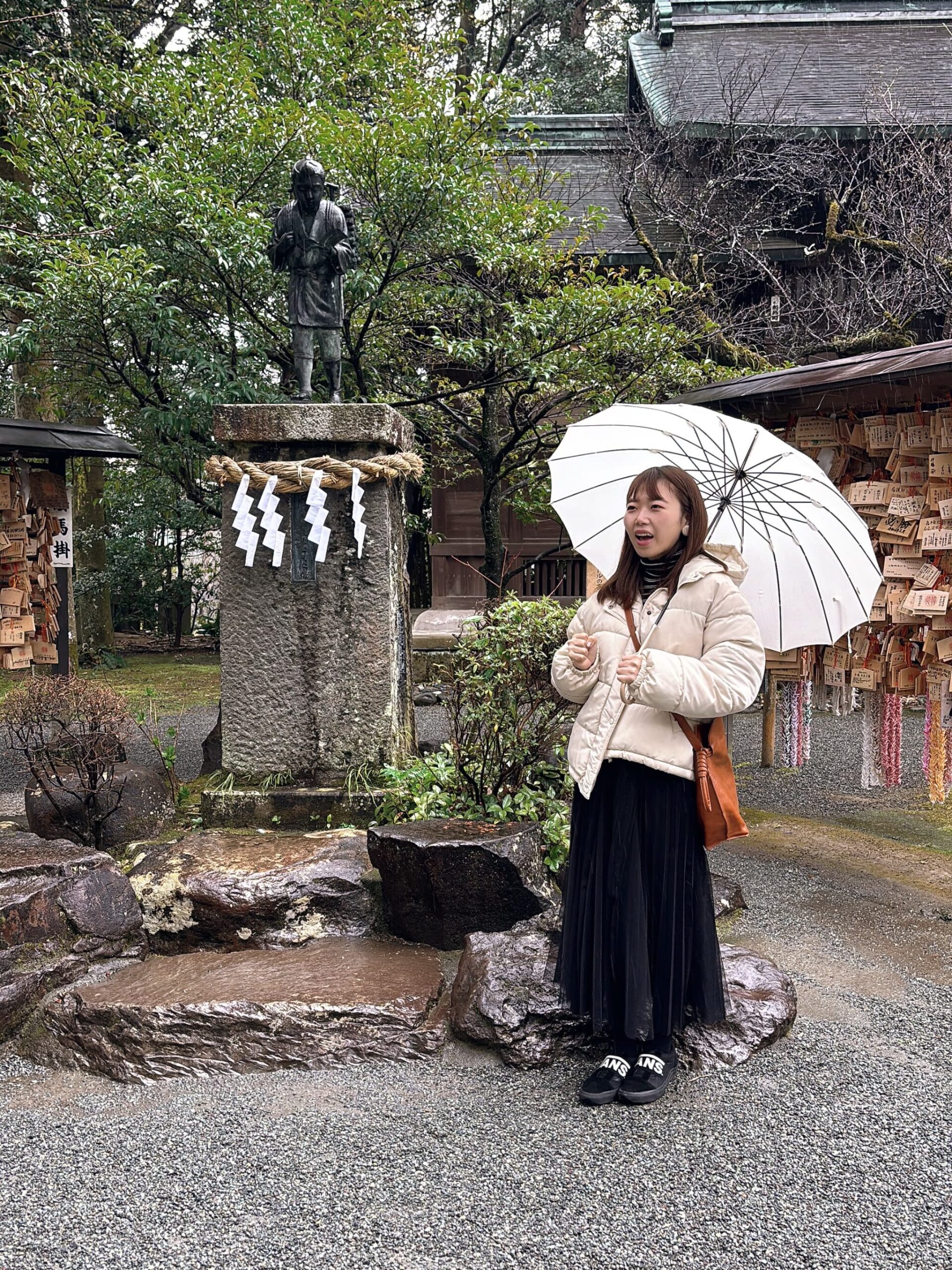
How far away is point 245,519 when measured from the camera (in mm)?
4758

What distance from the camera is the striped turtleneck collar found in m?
2.94

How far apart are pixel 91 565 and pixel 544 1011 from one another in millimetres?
11489

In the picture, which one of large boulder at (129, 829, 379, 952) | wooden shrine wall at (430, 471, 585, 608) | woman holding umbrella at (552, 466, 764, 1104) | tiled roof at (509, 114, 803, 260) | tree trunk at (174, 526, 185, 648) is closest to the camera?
woman holding umbrella at (552, 466, 764, 1104)

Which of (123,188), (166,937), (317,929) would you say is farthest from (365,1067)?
(123,188)

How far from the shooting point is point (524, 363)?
25.5 feet

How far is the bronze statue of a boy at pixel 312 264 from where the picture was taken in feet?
15.9

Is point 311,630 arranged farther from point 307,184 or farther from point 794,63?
point 794,63

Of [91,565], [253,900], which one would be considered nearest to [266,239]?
[253,900]

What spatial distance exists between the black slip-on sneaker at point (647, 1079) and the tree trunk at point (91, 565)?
11.3 m

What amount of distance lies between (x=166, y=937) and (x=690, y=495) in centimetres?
275

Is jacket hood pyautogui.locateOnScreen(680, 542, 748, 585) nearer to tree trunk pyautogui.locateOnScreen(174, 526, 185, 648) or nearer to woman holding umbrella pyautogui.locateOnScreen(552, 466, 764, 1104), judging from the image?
woman holding umbrella pyautogui.locateOnScreen(552, 466, 764, 1104)

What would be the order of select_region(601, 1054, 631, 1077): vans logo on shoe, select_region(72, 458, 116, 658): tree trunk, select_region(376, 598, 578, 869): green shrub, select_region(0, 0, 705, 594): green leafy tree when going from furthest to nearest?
select_region(72, 458, 116, 658): tree trunk
select_region(0, 0, 705, 594): green leafy tree
select_region(376, 598, 578, 869): green shrub
select_region(601, 1054, 631, 1077): vans logo on shoe

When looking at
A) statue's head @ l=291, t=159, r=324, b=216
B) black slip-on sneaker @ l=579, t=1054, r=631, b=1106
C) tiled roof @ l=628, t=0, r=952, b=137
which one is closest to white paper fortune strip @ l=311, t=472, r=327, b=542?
statue's head @ l=291, t=159, r=324, b=216

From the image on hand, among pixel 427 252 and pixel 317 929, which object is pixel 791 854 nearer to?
pixel 317 929
